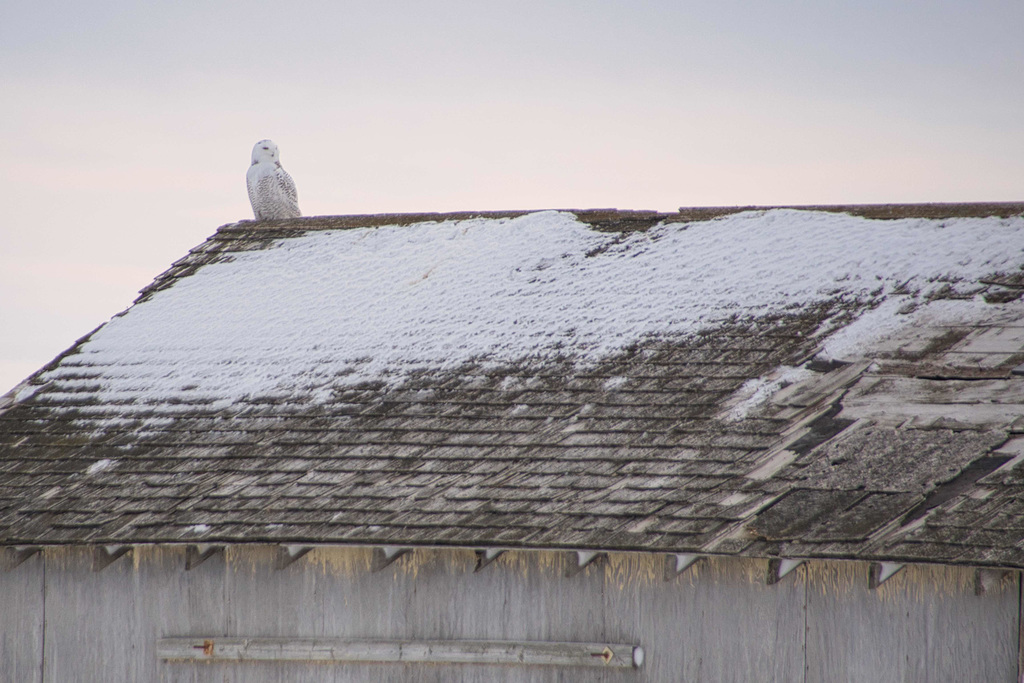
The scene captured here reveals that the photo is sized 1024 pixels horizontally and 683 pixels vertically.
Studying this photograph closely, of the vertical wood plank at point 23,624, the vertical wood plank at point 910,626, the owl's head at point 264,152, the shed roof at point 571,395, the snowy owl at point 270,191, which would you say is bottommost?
the vertical wood plank at point 23,624

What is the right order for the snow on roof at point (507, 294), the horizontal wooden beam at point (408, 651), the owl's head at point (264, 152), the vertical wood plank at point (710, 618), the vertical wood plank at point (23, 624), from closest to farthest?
the vertical wood plank at point (710, 618) → the horizontal wooden beam at point (408, 651) → the vertical wood plank at point (23, 624) → the snow on roof at point (507, 294) → the owl's head at point (264, 152)

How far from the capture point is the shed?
658 cm

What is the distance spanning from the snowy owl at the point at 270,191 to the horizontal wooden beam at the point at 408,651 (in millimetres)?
6331

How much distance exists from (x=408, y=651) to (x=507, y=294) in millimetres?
3511

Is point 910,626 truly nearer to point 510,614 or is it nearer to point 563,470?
point 563,470

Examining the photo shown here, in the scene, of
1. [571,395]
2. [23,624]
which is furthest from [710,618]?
[23,624]

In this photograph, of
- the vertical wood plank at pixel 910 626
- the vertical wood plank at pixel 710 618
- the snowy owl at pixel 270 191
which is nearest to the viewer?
the vertical wood plank at pixel 910 626

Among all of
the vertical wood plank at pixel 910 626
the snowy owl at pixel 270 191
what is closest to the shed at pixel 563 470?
the vertical wood plank at pixel 910 626

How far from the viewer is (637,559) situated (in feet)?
23.7

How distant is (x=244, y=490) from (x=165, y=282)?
4.56 metres

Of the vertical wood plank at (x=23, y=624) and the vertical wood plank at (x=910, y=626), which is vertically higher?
the vertical wood plank at (x=910, y=626)

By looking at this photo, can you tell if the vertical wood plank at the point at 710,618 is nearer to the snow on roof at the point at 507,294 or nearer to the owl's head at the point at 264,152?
the snow on roof at the point at 507,294

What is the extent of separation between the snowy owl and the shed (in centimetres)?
281

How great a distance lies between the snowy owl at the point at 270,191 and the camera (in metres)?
13.3
